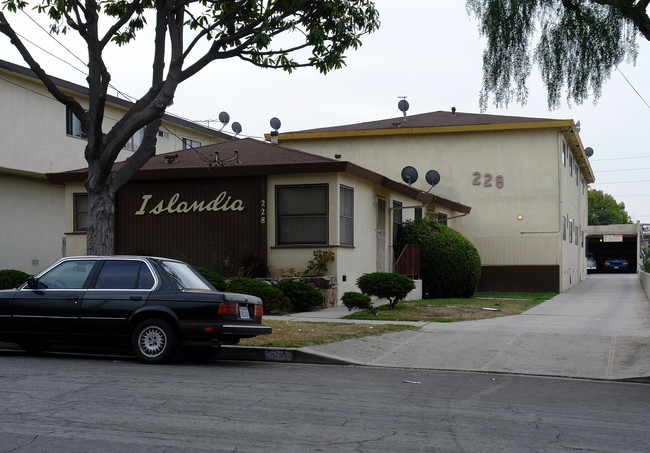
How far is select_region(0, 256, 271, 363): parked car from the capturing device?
1063cm

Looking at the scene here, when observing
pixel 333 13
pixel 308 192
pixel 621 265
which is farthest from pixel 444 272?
pixel 621 265

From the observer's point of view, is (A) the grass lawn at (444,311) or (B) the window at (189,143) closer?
(A) the grass lawn at (444,311)

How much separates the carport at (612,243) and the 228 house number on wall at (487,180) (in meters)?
29.8

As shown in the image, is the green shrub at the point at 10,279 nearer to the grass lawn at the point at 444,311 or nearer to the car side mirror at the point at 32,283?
the car side mirror at the point at 32,283

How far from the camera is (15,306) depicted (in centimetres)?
1126

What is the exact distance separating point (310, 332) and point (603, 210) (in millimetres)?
101774

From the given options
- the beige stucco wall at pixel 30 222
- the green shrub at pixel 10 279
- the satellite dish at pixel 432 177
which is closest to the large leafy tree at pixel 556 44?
the green shrub at pixel 10 279

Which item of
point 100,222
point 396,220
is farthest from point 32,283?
Answer: point 396,220

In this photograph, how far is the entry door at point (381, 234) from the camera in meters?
23.2

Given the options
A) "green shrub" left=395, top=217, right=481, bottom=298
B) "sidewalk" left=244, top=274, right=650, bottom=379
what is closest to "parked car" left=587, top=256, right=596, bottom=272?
"green shrub" left=395, top=217, right=481, bottom=298

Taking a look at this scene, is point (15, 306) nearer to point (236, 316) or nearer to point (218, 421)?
point (236, 316)

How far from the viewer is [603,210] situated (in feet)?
352

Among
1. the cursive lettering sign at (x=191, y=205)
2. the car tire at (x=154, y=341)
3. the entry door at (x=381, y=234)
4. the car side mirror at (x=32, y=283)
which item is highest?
the cursive lettering sign at (x=191, y=205)

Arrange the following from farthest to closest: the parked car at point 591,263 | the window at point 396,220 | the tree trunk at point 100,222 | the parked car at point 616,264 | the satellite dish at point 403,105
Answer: the parked car at point 616,264
the parked car at point 591,263
the satellite dish at point 403,105
the window at point 396,220
the tree trunk at point 100,222
